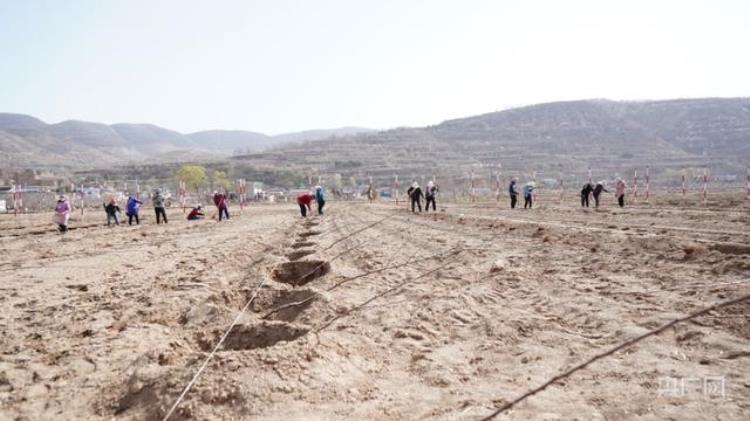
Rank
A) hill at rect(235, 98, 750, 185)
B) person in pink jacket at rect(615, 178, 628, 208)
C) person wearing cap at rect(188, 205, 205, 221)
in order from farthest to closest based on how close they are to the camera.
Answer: hill at rect(235, 98, 750, 185), person wearing cap at rect(188, 205, 205, 221), person in pink jacket at rect(615, 178, 628, 208)

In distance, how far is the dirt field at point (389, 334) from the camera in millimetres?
3316

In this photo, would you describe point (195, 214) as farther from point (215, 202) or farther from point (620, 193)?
point (620, 193)

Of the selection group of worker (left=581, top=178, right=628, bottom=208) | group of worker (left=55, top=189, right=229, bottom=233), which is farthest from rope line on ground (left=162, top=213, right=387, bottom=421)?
group of worker (left=581, top=178, right=628, bottom=208)

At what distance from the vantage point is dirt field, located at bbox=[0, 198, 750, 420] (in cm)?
332

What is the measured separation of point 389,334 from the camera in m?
4.91

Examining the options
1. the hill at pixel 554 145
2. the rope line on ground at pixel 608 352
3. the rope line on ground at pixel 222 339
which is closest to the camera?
the rope line on ground at pixel 608 352

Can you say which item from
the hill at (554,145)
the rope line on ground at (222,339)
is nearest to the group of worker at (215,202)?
the rope line on ground at (222,339)

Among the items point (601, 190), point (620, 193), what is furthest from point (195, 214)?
point (620, 193)

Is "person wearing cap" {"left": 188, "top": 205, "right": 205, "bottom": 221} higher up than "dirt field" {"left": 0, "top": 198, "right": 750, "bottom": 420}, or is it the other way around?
"dirt field" {"left": 0, "top": 198, "right": 750, "bottom": 420}

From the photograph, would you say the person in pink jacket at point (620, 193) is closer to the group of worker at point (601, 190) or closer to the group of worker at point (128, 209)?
the group of worker at point (601, 190)

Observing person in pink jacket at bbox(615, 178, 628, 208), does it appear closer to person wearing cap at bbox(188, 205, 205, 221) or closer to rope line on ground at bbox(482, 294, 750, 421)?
rope line on ground at bbox(482, 294, 750, 421)

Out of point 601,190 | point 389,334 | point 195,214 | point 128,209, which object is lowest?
Answer: point 195,214

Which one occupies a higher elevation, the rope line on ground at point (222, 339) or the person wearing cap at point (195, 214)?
the rope line on ground at point (222, 339)

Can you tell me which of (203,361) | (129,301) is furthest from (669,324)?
(129,301)
